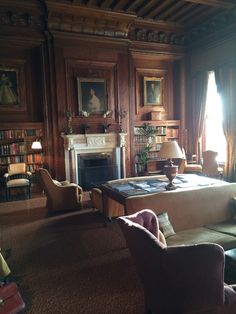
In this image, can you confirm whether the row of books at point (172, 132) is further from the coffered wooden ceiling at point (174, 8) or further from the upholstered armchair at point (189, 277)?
the upholstered armchair at point (189, 277)

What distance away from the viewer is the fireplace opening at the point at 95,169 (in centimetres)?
704

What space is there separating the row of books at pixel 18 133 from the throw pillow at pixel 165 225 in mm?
4543

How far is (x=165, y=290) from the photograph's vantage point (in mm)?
1778

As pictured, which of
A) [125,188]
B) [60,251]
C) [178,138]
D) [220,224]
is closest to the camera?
[220,224]

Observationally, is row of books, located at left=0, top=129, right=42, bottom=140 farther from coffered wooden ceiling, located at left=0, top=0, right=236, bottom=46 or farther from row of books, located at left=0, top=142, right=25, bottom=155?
coffered wooden ceiling, located at left=0, top=0, right=236, bottom=46

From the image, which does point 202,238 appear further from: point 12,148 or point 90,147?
point 12,148

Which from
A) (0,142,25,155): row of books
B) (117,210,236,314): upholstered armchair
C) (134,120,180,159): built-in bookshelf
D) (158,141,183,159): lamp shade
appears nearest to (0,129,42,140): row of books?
(0,142,25,155): row of books

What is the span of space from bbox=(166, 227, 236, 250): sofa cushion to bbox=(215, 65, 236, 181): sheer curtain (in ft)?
12.9

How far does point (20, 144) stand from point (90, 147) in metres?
1.73

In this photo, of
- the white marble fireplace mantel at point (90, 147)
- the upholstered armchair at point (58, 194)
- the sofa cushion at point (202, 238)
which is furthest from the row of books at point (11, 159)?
the sofa cushion at point (202, 238)

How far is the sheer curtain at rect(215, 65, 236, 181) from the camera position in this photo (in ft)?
21.1

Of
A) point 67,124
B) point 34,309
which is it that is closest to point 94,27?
point 67,124

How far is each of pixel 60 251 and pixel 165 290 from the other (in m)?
2.09

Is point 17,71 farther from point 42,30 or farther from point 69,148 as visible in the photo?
point 69,148
